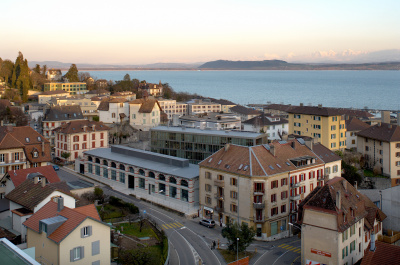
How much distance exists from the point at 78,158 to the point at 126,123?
2450cm

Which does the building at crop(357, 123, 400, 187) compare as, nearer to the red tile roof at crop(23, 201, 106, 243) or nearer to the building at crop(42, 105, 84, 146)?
the red tile roof at crop(23, 201, 106, 243)

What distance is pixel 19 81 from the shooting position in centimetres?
10550

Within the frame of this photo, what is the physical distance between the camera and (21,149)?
45.8m

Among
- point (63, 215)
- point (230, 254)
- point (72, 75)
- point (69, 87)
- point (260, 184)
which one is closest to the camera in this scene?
point (63, 215)

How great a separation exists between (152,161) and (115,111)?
3594 cm

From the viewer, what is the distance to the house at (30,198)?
32.5 m

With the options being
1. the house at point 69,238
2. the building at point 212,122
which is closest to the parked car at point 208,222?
the house at point 69,238

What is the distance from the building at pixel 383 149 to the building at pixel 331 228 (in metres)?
29.3

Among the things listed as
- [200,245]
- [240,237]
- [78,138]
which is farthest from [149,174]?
[240,237]

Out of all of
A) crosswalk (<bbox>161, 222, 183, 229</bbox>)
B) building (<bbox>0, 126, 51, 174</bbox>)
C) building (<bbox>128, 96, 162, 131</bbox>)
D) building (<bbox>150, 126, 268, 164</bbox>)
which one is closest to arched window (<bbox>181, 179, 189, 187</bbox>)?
crosswalk (<bbox>161, 222, 183, 229</bbox>)

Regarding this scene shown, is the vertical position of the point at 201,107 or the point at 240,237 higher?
the point at 201,107

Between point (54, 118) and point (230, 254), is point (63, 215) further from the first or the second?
point (54, 118)

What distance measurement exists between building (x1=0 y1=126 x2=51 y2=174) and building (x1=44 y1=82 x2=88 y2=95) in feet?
240

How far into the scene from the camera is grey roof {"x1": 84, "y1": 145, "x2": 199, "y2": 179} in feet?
156
